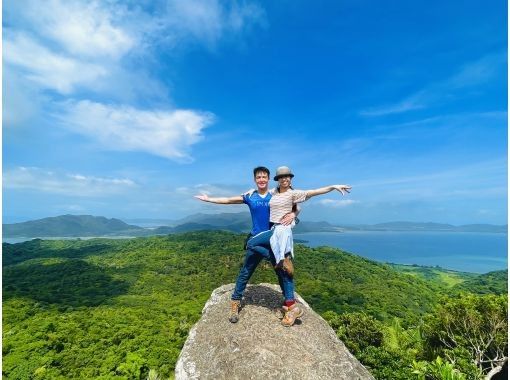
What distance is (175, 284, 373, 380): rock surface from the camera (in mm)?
6207

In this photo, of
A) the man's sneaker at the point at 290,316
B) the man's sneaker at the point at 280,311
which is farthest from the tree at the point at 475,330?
the man's sneaker at the point at 290,316

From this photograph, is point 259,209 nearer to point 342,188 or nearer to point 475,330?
point 342,188

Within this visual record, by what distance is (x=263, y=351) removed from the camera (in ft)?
21.1

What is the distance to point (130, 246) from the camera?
14012 centimetres

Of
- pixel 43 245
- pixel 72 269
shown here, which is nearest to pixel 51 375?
pixel 72 269

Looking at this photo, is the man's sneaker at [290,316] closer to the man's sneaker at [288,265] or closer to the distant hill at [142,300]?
the distant hill at [142,300]

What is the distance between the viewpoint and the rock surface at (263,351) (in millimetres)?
6207

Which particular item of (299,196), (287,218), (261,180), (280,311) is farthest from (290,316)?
(261,180)

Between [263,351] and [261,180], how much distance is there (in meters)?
3.18

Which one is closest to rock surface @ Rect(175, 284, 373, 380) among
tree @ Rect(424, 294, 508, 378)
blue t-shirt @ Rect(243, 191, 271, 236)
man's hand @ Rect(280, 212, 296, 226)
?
blue t-shirt @ Rect(243, 191, 271, 236)

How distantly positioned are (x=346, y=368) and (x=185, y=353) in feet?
10.4

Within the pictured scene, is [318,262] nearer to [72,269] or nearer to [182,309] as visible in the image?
[182,309]

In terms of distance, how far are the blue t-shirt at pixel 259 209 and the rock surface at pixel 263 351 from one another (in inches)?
77.0

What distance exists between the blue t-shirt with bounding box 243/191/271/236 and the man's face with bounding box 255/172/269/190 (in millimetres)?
184
